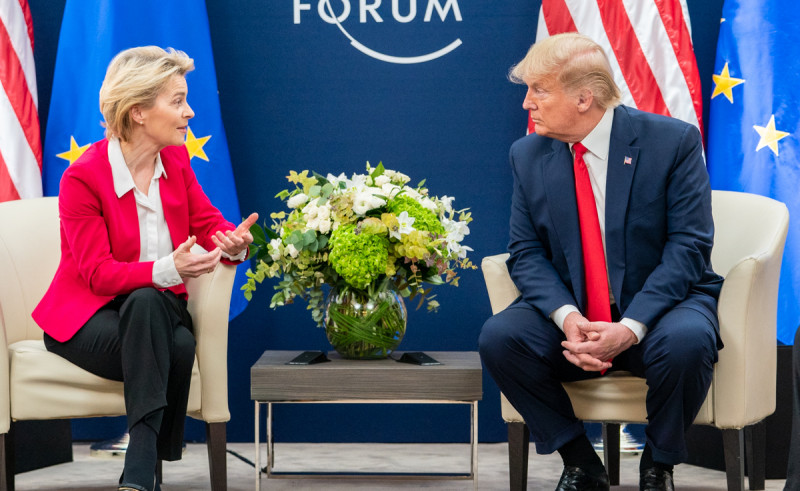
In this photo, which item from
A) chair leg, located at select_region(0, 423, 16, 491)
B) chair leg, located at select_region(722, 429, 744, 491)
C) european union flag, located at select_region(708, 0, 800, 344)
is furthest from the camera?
european union flag, located at select_region(708, 0, 800, 344)

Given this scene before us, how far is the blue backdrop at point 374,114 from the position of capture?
12.2ft

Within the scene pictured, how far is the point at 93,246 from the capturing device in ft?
8.44

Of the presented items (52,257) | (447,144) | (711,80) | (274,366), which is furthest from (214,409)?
(711,80)

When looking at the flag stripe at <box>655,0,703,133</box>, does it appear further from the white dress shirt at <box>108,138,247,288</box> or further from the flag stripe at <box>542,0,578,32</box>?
the white dress shirt at <box>108,138,247,288</box>

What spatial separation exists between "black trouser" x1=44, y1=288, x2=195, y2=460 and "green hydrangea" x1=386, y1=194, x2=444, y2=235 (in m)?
0.68

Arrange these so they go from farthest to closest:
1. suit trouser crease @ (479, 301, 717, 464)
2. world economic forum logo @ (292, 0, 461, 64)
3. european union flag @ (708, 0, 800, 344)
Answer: world economic forum logo @ (292, 0, 461, 64) < european union flag @ (708, 0, 800, 344) < suit trouser crease @ (479, 301, 717, 464)

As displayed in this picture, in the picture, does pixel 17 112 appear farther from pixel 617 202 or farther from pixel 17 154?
pixel 617 202

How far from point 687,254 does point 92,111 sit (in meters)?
2.21

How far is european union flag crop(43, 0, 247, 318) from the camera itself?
11.3ft

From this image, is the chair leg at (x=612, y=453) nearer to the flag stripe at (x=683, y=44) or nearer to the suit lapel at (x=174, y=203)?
the flag stripe at (x=683, y=44)

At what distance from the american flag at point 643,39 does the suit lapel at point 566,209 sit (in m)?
0.92

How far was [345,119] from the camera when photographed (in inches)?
148

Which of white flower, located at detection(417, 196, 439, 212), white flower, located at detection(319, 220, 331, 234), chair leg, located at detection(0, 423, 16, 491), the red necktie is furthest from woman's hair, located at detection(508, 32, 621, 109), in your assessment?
chair leg, located at detection(0, 423, 16, 491)

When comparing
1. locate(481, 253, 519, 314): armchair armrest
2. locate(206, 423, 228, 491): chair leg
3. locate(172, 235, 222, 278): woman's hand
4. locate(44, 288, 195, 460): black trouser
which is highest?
locate(172, 235, 222, 278): woman's hand
